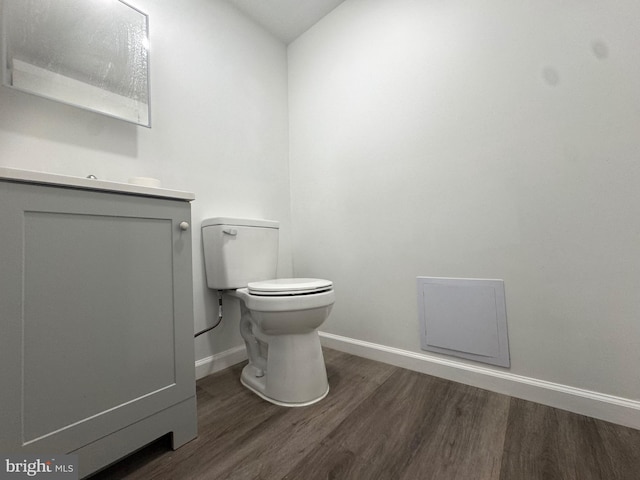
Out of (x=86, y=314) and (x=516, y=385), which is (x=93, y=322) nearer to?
(x=86, y=314)

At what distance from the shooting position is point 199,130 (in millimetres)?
1404

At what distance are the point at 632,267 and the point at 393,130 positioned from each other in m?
→ 1.06

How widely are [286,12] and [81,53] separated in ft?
3.86

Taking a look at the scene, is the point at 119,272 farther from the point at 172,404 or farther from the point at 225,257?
the point at 225,257

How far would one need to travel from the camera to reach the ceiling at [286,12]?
1617mm

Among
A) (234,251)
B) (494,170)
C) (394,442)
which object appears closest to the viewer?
(394,442)

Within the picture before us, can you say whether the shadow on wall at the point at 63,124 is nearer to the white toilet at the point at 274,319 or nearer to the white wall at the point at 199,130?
the white wall at the point at 199,130

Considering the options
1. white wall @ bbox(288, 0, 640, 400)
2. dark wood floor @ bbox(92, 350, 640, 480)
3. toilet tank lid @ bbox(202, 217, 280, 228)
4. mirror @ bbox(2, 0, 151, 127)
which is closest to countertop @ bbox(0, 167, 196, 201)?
toilet tank lid @ bbox(202, 217, 280, 228)

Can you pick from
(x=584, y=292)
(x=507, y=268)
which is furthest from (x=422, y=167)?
(x=584, y=292)

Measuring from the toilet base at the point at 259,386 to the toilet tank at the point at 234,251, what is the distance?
15.7 inches

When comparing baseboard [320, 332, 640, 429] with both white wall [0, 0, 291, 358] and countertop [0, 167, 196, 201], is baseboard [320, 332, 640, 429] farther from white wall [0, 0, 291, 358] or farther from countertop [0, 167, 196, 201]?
countertop [0, 167, 196, 201]
